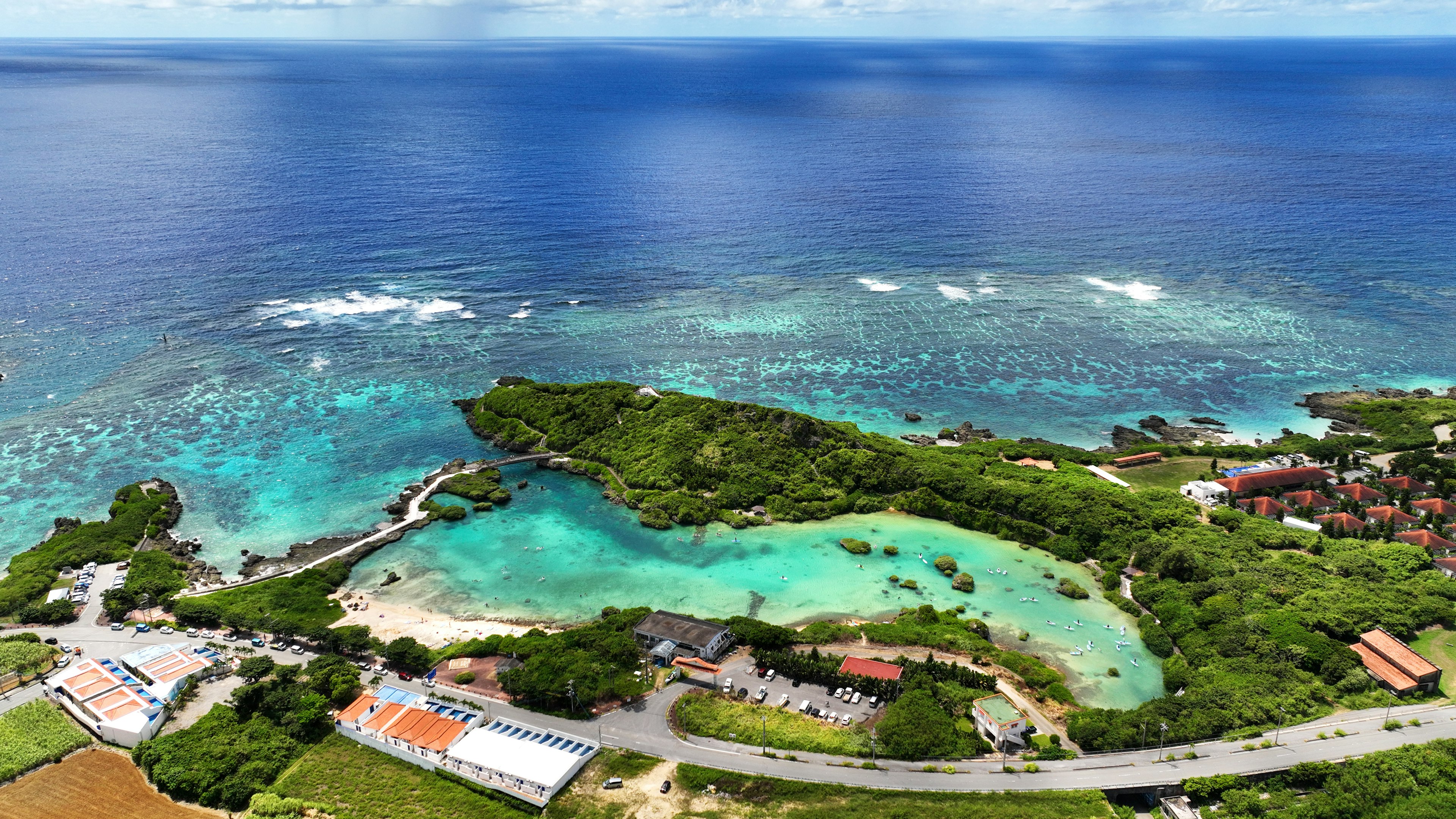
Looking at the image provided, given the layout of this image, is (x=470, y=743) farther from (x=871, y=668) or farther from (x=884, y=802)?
(x=871, y=668)

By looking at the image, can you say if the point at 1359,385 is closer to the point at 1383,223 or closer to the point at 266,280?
the point at 1383,223

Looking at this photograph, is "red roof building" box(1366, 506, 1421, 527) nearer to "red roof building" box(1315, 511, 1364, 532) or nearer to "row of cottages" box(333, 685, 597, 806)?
"red roof building" box(1315, 511, 1364, 532)

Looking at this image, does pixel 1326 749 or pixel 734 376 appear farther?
pixel 734 376

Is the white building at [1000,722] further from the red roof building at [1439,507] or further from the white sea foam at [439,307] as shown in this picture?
the white sea foam at [439,307]

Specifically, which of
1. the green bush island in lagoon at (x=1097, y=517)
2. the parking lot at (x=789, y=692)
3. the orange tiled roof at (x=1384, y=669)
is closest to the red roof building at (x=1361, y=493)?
the green bush island in lagoon at (x=1097, y=517)

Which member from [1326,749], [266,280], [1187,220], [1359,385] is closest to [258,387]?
[266,280]

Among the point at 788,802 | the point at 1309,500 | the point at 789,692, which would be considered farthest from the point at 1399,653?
the point at 788,802
